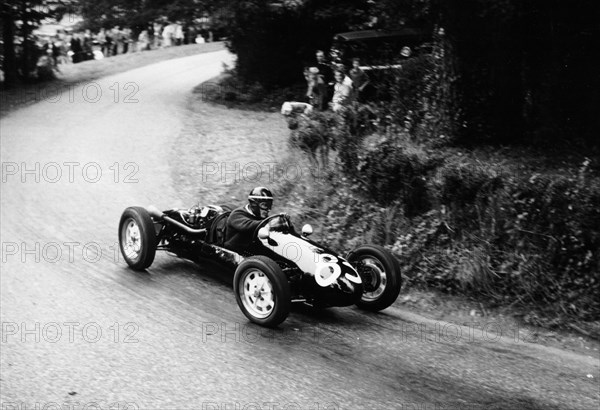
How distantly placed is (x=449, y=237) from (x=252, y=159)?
668 cm

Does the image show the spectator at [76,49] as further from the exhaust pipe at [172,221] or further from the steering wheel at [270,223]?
the steering wheel at [270,223]

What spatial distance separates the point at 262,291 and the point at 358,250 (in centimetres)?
145

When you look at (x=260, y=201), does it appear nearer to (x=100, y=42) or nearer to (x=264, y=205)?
(x=264, y=205)

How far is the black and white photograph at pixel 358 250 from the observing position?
657cm

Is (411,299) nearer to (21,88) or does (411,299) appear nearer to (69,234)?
(69,234)

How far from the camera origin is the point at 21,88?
2409 centimetres

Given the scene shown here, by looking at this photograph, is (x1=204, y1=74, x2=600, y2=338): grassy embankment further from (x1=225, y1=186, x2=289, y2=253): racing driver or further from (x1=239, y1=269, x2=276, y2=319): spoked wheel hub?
(x1=239, y1=269, x2=276, y2=319): spoked wheel hub

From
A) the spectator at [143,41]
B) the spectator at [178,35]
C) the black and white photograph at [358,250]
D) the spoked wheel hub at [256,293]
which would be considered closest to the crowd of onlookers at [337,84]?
the black and white photograph at [358,250]

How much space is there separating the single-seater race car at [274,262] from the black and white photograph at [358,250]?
0.03 meters

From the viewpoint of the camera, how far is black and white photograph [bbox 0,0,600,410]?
6.57m

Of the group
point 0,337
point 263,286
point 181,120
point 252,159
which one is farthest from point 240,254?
point 181,120

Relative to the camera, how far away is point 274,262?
746 centimetres

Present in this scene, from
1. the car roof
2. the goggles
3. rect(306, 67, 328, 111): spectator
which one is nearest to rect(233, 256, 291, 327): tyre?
the goggles

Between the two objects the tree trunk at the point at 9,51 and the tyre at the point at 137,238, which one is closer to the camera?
the tyre at the point at 137,238
